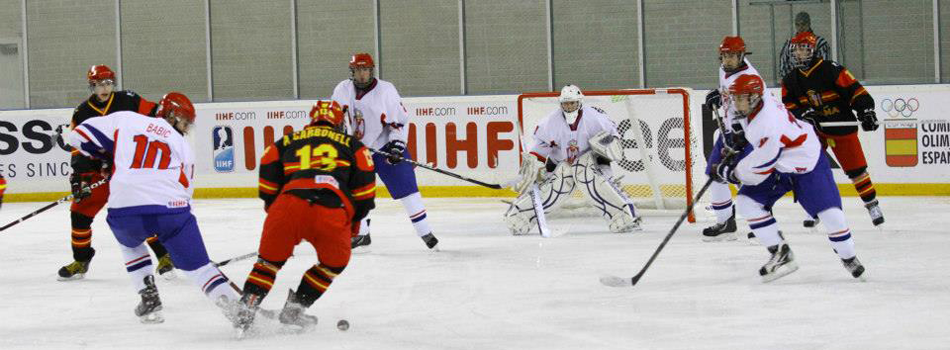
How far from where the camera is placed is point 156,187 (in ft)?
15.3

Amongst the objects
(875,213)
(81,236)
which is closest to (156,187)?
(81,236)

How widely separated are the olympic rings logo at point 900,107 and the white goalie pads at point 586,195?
3.31 metres

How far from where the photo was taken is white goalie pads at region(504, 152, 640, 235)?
8219 millimetres

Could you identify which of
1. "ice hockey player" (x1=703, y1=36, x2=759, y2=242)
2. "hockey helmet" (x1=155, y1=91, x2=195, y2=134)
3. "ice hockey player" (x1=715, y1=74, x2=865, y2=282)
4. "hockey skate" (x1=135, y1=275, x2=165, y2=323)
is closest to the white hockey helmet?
"ice hockey player" (x1=703, y1=36, x2=759, y2=242)

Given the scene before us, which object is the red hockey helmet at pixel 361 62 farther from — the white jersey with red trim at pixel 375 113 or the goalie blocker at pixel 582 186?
the goalie blocker at pixel 582 186

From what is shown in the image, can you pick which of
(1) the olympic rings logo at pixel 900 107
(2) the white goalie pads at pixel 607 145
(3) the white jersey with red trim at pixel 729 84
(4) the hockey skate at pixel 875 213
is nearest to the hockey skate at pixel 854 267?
(3) the white jersey with red trim at pixel 729 84

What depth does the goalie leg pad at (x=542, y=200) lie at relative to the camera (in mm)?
8266

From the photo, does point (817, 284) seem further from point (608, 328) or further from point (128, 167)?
point (128, 167)

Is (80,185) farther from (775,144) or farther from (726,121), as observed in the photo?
(726,121)

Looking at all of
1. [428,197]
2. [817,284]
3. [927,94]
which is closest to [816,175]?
[817,284]

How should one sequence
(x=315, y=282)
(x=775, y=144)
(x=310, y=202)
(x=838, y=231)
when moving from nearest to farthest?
(x=310, y=202), (x=315, y=282), (x=775, y=144), (x=838, y=231)

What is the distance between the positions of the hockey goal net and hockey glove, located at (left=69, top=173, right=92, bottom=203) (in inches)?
164

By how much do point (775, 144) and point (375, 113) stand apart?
2773 millimetres

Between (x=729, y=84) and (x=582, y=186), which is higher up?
(x=729, y=84)
